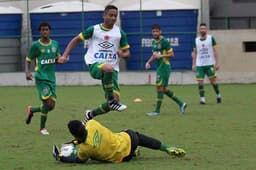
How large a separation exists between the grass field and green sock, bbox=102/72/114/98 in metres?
1.07

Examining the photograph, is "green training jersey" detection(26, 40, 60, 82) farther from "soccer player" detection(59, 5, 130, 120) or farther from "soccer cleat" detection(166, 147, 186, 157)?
"soccer cleat" detection(166, 147, 186, 157)

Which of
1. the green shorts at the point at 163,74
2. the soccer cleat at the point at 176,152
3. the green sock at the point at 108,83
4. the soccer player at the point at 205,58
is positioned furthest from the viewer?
the soccer player at the point at 205,58

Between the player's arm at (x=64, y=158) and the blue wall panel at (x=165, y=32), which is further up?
the blue wall panel at (x=165, y=32)

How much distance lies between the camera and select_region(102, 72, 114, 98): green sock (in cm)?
1188

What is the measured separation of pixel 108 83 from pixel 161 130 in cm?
179

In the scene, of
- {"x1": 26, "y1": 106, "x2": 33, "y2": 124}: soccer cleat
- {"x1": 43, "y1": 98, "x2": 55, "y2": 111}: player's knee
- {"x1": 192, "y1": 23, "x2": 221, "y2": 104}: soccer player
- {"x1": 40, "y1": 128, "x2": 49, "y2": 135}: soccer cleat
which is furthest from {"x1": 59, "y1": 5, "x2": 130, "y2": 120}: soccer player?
{"x1": 192, "y1": 23, "x2": 221, "y2": 104}: soccer player

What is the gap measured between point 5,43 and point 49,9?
98.2 inches

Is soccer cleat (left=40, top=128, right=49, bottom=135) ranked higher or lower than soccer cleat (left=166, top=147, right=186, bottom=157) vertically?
lower

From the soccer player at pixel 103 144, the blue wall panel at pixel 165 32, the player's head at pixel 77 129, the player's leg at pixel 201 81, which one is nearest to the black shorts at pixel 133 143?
the soccer player at pixel 103 144

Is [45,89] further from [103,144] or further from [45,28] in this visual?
[103,144]

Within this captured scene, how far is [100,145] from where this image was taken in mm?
9266

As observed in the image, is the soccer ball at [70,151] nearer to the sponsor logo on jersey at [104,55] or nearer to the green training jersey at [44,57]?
the sponsor logo on jersey at [104,55]

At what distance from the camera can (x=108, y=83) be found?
472 inches

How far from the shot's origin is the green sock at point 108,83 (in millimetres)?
11875
